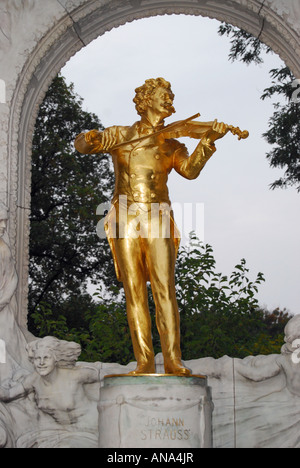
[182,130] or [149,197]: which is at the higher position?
[182,130]

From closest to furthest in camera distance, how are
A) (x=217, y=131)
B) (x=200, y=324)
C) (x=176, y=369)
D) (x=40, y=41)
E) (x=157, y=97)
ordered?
(x=176, y=369), (x=217, y=131), (x=157, y=97), (x=40, y=41), (x=200, y=324)

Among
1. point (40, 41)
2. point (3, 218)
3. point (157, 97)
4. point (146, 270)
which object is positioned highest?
point (40, 41)

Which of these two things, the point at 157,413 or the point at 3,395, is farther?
the point at 3,395

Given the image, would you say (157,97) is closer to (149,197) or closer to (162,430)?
(149,197)

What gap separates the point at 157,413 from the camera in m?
6.43

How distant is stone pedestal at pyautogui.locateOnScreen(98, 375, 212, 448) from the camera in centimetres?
641

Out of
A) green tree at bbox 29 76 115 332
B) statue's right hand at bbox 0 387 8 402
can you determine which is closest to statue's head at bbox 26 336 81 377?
statue's right hand at bbox 0 387 8 402

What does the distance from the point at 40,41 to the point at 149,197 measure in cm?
268

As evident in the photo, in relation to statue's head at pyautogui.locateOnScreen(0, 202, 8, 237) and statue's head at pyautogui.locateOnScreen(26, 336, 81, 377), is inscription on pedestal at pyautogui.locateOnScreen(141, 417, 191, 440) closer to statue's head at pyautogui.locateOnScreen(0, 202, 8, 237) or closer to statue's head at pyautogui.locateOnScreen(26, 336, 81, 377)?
statue's head at pyautogui.locateOnScreen(26, 336, 81, 377)

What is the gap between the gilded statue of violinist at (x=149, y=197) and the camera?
22.8ft

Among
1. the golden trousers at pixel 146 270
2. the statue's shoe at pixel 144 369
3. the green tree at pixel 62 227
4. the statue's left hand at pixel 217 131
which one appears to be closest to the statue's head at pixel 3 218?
the golden trousers at pixel 146 270

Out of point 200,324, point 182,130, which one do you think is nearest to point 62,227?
point 200,324

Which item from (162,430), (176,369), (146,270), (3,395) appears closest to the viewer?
(162,430)
